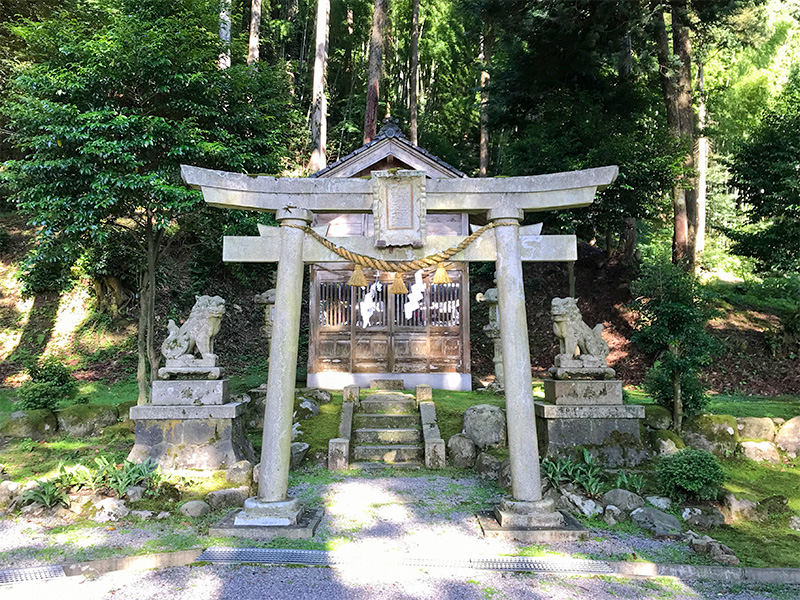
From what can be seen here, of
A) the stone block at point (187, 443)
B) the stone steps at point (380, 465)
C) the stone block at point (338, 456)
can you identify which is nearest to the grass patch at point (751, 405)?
the stone steps at point (380, 465)

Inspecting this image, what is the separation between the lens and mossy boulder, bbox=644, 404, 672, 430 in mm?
7531

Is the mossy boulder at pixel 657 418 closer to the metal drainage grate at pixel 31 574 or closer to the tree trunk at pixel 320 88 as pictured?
the metal drainage grate at pixel 31 574

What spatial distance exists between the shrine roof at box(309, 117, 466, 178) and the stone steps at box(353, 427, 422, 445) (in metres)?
6.12

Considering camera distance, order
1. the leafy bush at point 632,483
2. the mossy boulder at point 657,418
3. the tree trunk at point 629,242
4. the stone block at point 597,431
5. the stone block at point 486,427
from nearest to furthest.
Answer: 1. the leafy bush at point 632,483
2. the stone block at point 597,431
3. the mossy boulder at point 657,418
4. the stone block at point 486,427
5. the tree trunk at point 629,242

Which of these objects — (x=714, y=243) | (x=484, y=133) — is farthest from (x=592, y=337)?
(x=714, y=243)

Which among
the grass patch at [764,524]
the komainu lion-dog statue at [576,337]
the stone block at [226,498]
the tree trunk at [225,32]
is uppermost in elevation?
the tree trunk at [225,32]

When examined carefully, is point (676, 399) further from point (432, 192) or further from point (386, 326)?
point (386, 326)

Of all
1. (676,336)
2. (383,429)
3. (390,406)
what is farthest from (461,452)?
(676,336)

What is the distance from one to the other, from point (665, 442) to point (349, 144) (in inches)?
806

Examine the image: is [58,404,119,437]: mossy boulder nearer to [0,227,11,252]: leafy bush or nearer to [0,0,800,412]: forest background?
[0,0,800,412]: forest background

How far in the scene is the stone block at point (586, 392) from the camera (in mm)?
6867

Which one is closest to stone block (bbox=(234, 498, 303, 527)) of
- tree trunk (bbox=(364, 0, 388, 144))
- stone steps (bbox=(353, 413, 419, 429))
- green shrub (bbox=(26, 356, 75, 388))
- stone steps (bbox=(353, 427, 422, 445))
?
stone steps (bbox=(353, 427, 422, 445))

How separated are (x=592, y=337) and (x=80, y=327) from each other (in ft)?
47.8

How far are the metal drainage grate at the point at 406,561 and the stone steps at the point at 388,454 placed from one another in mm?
3235
